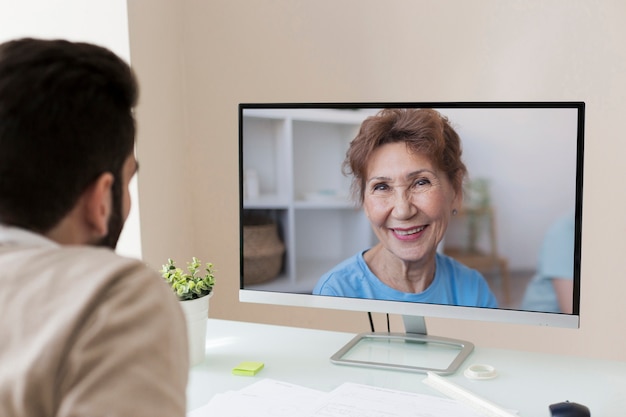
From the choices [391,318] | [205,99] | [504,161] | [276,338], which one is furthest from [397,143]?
→ [205,99]

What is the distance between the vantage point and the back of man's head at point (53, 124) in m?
0.69

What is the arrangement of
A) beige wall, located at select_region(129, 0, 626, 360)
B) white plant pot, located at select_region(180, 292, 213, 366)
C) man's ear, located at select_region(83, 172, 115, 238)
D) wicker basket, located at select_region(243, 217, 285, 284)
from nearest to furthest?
1. man's ear, located at select_region(83, 172, 115, 238)
2. white plant pot, located at select_region(180, 292, 213, 366)
3. wicker basket, located at select_region(243, 217, 285, 284)
4. beige wall, located at select_region(129, 0, 626, 360)

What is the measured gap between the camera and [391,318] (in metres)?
2.28

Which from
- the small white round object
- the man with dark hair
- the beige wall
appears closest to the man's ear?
the man with dark hair

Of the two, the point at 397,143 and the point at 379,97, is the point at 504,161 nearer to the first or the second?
the point at 397,143

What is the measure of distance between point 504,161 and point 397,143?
0.22 metres

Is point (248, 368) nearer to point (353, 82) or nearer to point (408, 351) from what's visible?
point (408, 351)

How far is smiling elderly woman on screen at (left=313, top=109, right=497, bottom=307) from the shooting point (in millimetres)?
1479

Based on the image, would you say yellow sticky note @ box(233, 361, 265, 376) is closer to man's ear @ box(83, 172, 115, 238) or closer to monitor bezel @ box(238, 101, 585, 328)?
monitor bezel @ box(238, 101, 585, 328)

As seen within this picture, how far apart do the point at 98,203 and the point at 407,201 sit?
2.80 feet

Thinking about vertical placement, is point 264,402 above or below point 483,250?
below

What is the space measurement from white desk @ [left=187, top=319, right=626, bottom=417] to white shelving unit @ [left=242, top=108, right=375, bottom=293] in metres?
0.15

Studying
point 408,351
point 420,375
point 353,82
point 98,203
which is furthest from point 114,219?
point 353,82

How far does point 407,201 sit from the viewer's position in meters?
1.50
